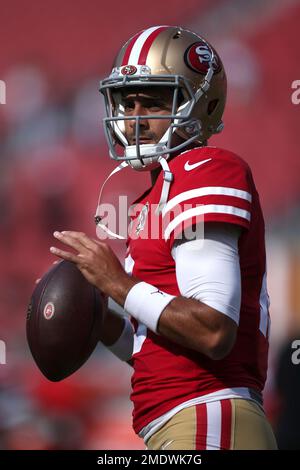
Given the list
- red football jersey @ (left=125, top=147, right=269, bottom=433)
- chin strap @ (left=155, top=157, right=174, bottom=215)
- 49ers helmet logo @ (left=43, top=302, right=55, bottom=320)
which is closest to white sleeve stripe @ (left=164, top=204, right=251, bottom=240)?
red football jersey @ (left=125, top=147, right=269, bottom=433)

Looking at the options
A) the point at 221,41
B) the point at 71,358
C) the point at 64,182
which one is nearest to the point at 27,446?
the point at 64,182

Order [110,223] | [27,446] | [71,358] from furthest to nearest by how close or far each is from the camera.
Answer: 1. [27,446]
2. [110,223]
3. [71,358]

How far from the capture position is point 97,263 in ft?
7.11

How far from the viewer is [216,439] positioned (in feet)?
6.93

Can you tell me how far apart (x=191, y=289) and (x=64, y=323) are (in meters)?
0.44

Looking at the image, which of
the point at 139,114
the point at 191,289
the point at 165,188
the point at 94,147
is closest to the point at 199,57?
the point at 139,114

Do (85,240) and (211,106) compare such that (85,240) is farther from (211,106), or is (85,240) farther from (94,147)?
(94,147)

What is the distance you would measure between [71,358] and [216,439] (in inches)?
18.6

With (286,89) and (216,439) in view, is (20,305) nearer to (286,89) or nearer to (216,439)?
(286,89)

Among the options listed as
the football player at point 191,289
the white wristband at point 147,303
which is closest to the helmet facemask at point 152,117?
the football player at point 191,289

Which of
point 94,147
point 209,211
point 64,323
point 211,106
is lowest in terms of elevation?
point 64,323

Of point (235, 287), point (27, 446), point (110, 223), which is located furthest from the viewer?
point (27, 446)

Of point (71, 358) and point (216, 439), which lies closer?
point (216, 439)

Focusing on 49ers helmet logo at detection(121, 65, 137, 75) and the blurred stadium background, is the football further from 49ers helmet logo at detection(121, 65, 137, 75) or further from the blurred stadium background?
the blurred stadium background
